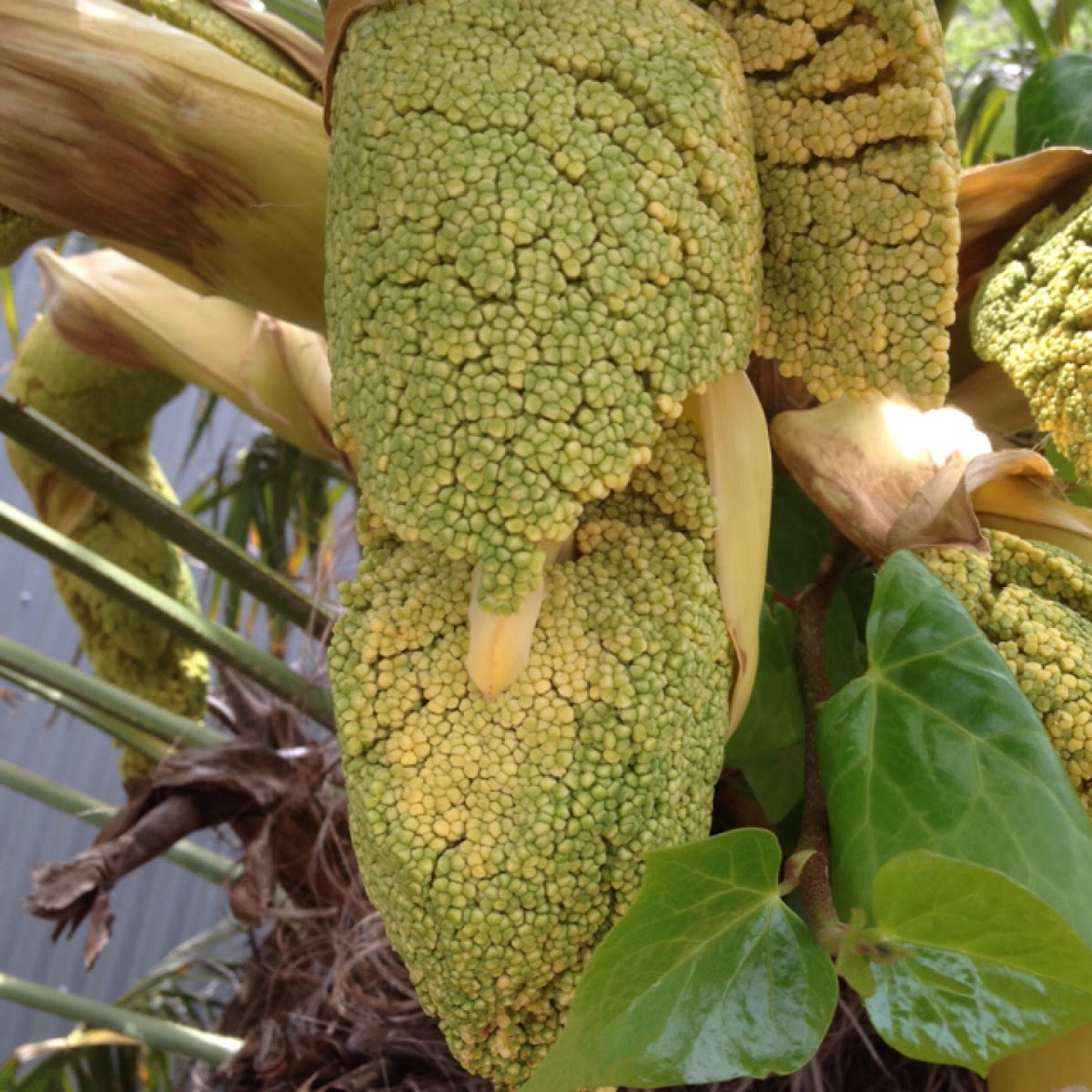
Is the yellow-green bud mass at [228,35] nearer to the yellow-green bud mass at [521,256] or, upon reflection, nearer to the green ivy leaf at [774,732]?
the yellow-green bud mass at [521,256]

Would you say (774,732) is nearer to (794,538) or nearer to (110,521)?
(794,538)

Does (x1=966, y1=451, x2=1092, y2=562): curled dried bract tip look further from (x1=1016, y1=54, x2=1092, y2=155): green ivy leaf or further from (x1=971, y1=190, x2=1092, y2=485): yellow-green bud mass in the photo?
(x1=1016, y1=54, x2=1092, y2=155): green ivy leaf

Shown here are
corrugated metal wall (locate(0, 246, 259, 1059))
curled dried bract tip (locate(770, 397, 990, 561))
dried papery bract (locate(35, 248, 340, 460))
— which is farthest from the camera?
corrugated metal wall (locate(0, 246, 259, 1059))

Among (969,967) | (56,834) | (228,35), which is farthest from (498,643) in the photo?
(56,834)

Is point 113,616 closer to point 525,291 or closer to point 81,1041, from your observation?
point 81,1041

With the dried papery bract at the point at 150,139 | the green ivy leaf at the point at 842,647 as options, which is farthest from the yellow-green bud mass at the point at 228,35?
the green ivy leaf at the point at 842,647

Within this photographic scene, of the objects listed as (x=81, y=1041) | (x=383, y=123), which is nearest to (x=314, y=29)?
(x=383, y=123)

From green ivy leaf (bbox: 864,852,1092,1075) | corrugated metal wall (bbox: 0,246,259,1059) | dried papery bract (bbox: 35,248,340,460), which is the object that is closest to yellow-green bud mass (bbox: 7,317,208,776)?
dried papery bract (bbox: 35,248,340,460)
